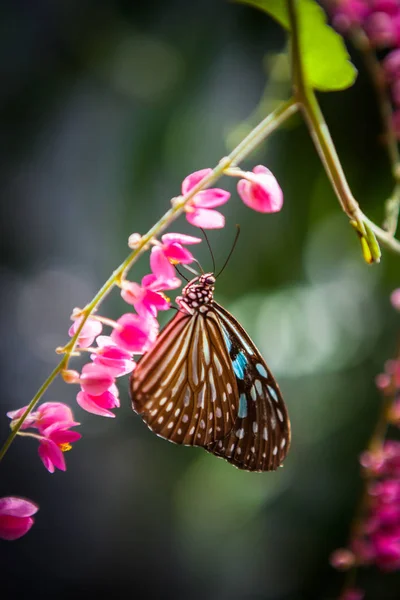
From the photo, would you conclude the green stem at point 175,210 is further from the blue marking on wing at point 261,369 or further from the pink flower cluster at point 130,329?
the blue marking on wing at point 261,369

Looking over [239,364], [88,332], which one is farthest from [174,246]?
[239,364]

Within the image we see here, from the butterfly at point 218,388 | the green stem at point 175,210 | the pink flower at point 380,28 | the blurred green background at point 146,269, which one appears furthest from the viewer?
the blurred green background at point 146,269

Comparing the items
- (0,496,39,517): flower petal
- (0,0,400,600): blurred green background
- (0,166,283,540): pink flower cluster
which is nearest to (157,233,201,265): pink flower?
(0,166,283,540): pink flower cluster

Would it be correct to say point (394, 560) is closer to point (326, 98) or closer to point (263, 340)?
point (263, 340)

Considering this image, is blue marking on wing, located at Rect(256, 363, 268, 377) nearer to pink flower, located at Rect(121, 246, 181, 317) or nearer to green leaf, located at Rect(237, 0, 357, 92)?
pink flower, located at Rect(121, 246, 181, 317)

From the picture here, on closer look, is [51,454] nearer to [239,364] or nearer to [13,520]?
[13,520]

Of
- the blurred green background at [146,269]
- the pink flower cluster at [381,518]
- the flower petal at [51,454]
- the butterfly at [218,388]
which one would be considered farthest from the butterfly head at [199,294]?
the blurred green background at [146,269]
